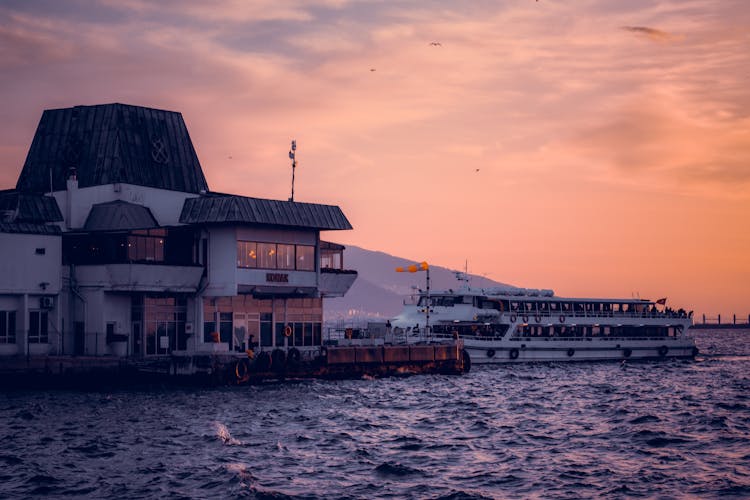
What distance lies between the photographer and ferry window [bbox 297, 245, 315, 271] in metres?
79.6

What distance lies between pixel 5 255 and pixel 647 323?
7495 centimetres

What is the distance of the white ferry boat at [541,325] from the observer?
331 ft

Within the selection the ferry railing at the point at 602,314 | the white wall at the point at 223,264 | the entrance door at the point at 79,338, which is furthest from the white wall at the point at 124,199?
the ferry railing at the point at 602,314

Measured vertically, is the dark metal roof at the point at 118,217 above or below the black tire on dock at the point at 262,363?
above

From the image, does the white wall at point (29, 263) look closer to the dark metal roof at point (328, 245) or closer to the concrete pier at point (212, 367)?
the concrete pier at point (212, 367)

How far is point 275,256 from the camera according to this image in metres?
77.8

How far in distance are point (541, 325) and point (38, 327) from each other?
55159 mm

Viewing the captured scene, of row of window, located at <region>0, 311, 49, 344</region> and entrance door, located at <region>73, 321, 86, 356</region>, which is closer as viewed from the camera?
row of window, located at <region>0, 311, 49, 344</region>

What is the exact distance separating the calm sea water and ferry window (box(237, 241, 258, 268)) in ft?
34.3

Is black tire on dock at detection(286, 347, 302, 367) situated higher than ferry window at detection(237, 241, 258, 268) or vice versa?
ferry window at detection(237, 241, 258, 268)

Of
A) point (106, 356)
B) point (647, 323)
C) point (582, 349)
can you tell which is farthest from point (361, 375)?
point (647, 323)

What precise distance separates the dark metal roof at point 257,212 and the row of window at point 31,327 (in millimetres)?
13528

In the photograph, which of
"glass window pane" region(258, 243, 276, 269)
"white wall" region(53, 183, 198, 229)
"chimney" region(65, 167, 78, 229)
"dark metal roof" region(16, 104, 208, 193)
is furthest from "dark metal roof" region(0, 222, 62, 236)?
"glass window pane" region(258, 243, 276, 269)

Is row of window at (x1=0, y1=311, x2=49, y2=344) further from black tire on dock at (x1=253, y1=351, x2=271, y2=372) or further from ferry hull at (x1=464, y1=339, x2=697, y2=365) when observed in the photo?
ferry hull at (x1=464, y1=339, x2=697, y2=365)
